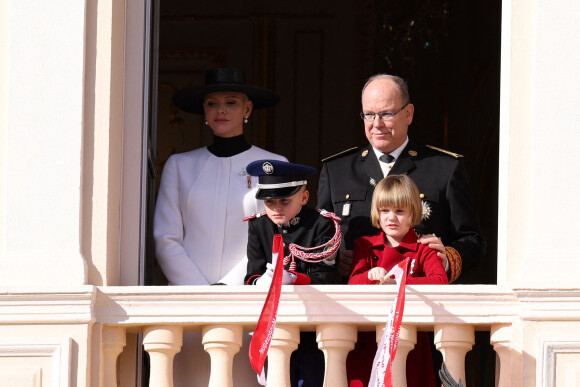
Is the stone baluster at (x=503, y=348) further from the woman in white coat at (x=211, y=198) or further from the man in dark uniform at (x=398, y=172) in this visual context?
the woman in white coat at (x=211, y=198)

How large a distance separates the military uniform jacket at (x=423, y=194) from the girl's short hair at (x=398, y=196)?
29cm

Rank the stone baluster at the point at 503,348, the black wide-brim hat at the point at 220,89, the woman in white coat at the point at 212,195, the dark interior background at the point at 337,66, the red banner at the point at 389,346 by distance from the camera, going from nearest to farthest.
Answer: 1. the red banner at the point at 389,346
2. the stone baluster at the point at 503,348
3. the woman in white coat at the point at 212,195
4. the black wide-brim hat at the point at 220,89
5. the dark interior background at the point at 337,66

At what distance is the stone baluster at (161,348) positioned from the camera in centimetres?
693

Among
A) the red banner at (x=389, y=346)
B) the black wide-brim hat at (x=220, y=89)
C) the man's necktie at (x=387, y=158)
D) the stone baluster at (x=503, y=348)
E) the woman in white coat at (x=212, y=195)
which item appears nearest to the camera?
the red banner at (x=389, y=346)

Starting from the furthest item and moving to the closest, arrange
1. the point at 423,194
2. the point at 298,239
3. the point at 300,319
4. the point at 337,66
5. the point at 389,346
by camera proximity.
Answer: the point at 337,66 < the point at 423,194 < the point at 298,239 < the point at 300,319 < the point at 389,346

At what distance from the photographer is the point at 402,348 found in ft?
22.6

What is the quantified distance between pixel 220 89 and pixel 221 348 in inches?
54.5

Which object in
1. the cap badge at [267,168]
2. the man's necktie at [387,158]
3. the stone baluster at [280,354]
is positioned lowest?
the stone baluster at [280,354]

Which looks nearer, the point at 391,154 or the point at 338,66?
the point at 391,154

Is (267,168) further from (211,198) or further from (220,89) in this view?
(220,89)

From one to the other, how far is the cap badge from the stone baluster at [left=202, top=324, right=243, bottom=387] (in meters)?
0.71

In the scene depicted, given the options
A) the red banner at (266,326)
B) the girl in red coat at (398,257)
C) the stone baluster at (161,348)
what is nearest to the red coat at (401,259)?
the girl in red coat at (398,257)

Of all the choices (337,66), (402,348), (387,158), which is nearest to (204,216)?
(387,158)

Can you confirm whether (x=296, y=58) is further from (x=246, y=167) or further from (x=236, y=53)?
(x=246, y=167)
